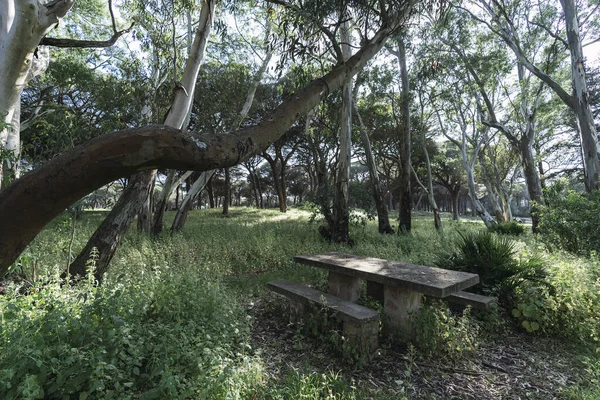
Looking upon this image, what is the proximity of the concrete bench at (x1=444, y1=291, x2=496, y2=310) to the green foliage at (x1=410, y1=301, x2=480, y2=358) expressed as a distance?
1.16ft

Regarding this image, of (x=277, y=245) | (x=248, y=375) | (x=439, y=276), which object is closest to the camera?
(x=248, y=375)

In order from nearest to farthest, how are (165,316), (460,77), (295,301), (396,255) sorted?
(165,316) → (295,301) → (396,255) → (460,77)

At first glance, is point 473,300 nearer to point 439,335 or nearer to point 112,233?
point 439,335

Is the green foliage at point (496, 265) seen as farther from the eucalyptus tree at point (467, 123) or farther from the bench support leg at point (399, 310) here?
the eucalyptus tree at point (467, 123)

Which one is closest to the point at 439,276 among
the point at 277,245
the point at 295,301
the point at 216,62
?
the point at 295,301

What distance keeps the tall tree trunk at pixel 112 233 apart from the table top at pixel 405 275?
282 centimetres

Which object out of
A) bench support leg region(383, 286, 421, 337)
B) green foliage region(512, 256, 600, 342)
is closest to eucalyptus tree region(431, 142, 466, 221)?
green foliage region(512, 256, 600, 342)

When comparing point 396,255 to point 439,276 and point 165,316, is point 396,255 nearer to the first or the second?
point 439,276

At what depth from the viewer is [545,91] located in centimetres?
1355

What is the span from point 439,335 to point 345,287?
1199 millimetres

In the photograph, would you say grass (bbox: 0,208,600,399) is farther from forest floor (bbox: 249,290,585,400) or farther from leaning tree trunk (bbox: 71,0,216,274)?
leaning tree trunk (bbox: 71,0,216,274)

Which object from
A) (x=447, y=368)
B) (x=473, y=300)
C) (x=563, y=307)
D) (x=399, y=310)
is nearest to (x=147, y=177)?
(x=399, y=310)

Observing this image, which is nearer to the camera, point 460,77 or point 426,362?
point 426,362

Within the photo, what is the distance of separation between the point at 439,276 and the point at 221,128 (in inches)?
412
